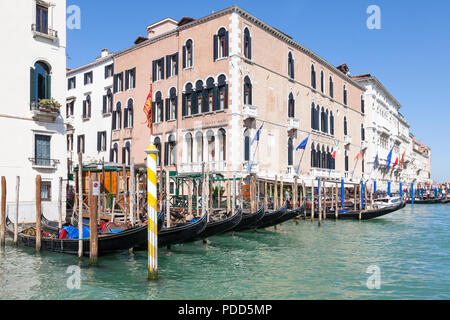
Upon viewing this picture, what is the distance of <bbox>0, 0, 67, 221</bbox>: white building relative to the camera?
48.8ft

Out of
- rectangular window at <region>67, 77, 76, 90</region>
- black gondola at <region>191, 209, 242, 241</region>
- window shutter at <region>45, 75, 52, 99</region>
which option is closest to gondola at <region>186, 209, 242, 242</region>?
black gondola at <region>191, 209, 242, 241</region>

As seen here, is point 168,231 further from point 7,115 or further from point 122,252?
point 7,115

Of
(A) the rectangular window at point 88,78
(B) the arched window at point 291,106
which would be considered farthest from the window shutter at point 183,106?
(A) the rectangular window at point 88,78

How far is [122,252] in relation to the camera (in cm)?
1066

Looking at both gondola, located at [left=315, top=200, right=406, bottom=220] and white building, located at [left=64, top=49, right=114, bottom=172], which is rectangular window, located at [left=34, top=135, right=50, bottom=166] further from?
gondola, located at [left=315, top=200, right=406, bottom=220]

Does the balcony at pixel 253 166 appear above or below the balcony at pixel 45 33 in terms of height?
below

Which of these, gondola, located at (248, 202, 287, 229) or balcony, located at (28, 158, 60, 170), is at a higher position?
balcony, located at (28, 158, 60, 170)

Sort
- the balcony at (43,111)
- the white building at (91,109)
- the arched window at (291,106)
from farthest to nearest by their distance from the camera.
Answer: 1. the white building at (91,109)
2. the arched window at (291,106)
3. the balcony at (43,111)

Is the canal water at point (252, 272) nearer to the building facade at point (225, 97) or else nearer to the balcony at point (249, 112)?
the balcony at point (249, 112)

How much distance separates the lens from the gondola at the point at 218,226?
1282 centimetres

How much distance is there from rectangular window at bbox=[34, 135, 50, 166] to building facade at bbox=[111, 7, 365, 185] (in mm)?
6333

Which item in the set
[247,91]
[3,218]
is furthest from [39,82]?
[247,91]

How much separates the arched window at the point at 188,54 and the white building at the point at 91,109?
242 inches
